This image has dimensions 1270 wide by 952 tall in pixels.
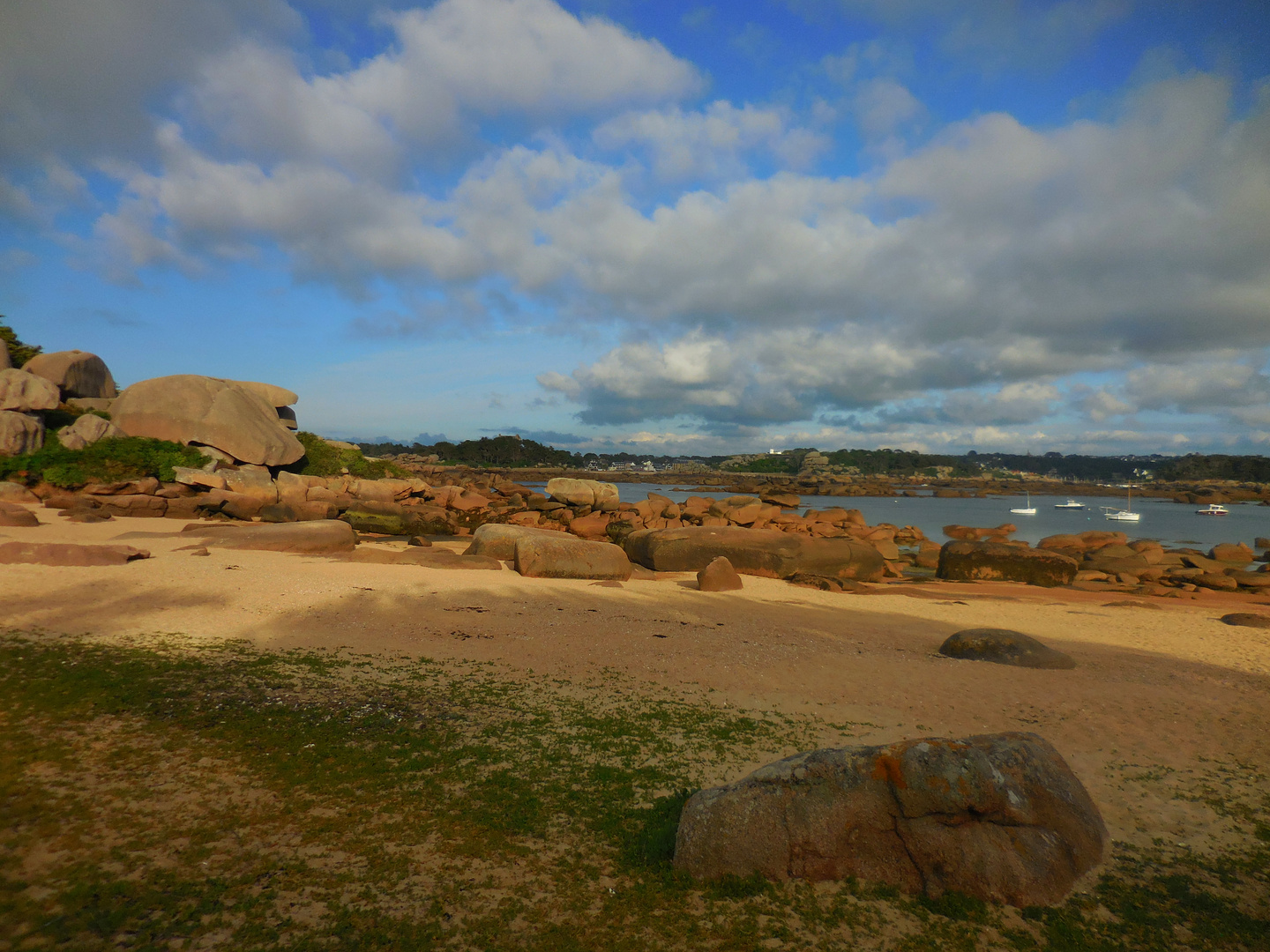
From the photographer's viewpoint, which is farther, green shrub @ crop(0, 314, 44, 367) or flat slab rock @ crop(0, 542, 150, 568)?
green shrub @ crop(0, 314, 44, 367)

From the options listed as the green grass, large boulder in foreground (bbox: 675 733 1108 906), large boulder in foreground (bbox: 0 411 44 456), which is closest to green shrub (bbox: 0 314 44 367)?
large boulder in foreground (bbox: 0 411 44 456)

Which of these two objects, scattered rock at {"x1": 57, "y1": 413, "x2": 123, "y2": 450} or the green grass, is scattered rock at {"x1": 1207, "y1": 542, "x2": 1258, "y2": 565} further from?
scattered rock at {"x1": 57, "y1": 413, "x2": 123, "y2": 450}

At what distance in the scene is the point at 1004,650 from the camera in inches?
372

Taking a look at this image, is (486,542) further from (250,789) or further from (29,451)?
(29,451)

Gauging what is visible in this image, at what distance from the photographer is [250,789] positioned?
423 centimetres

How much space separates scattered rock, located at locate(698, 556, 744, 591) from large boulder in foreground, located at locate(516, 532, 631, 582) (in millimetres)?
1814

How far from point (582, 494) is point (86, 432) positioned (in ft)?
71.9

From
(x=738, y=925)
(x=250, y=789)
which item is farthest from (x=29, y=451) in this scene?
(x=738, y=925)

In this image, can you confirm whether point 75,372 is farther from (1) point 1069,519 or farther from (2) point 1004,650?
(1) point 1069,519

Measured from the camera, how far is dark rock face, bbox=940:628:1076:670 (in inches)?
364

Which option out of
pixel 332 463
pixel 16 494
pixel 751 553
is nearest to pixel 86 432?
pixel 16 494

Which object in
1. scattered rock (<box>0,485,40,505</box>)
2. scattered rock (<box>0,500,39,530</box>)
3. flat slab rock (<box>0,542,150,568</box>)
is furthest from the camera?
scattered rock (<box>0,485,40,505</box>)

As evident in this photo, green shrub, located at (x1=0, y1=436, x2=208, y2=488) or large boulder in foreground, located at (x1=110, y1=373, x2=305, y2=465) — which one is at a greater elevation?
large boulder in foreground, located at (x1=110, y1=373, x2=305, y2=465)

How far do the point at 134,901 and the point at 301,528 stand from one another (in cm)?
1428
